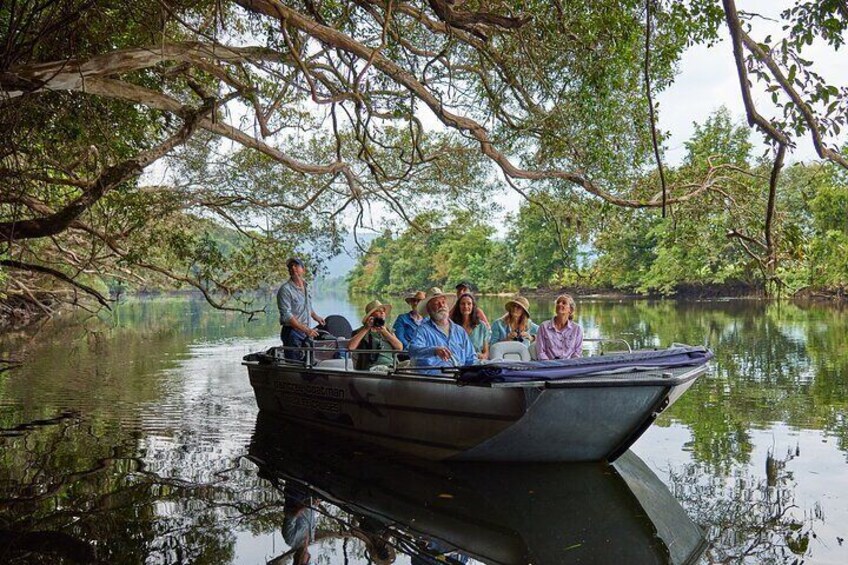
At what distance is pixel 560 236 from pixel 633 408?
5.39m

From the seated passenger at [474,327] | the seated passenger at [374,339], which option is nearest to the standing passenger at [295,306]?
the seated passenger at [374,339]

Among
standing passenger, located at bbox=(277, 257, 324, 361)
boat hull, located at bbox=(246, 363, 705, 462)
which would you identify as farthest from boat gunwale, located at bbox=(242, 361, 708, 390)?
standing passenger, located at bbox=(277, 257, 324, 361)

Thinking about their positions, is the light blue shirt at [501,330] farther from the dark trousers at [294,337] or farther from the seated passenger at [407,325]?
the dark trousers at [294,337]

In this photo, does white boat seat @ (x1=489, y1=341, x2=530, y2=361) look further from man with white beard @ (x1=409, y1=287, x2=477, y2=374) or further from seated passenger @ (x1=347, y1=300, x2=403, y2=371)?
seated passenger @ (x1=347, y1=300, x2=403, y2=371)

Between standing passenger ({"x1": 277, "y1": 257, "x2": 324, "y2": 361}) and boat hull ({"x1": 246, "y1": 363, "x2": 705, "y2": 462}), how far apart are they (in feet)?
4.83

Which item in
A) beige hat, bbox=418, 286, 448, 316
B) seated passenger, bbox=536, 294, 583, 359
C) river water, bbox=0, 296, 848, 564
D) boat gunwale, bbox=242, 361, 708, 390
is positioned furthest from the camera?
seated passenger, bbox=536, 294, 583, 359

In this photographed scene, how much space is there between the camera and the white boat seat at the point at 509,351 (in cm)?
800

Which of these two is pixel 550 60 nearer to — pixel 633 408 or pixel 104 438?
pixel 633 408

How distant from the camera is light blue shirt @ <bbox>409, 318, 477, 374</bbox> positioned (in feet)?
24.7

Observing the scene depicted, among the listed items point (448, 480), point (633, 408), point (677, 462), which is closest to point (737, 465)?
point (677, 462)

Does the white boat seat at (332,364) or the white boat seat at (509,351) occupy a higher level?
the white boat seat at (509,351)

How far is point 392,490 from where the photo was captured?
22.1 ft

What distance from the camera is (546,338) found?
26.3 feet

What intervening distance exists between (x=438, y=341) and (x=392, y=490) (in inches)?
60.0
